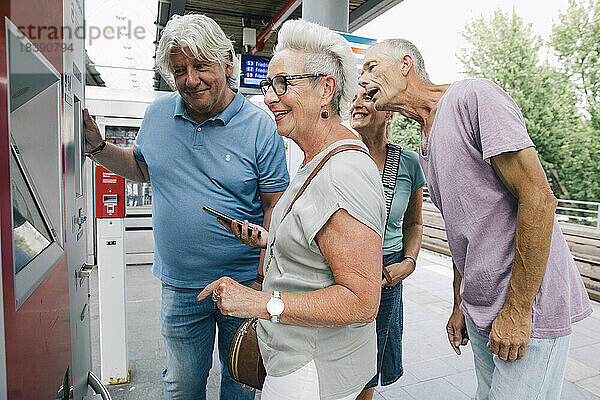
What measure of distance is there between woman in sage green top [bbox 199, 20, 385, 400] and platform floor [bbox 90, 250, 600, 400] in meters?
1.95

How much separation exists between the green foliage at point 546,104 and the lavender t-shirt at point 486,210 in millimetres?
19556

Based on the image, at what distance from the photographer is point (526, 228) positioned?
4.13 feet

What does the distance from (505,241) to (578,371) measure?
278cm

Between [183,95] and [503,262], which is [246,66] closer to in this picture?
[183,95]

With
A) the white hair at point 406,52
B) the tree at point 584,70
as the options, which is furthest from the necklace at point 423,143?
the tree at point 584,70

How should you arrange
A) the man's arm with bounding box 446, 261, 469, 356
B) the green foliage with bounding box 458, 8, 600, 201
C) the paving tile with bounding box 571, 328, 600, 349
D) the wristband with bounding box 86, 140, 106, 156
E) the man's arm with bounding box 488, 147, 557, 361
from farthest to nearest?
the green foliage with bounding box 458, 8, 600, 201 → the paving tile with bounding box 571, 328, 600, 349 → the wristband with bounding box 86, 140, 106, 156 → the man's arm with bounding box 446, 261, 469, 356 → the man's arm with bounding box 488, 147, 557, 361

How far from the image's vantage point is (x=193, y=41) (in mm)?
1681

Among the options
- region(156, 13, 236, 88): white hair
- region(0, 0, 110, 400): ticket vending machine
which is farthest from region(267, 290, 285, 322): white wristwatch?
region(156, 13, 236, 88): white hair

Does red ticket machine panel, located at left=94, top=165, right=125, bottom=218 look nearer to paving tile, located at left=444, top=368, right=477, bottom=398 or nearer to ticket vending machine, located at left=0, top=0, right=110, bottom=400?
ticket vending machine, located at left=0, top=0, right=110, bottom=400

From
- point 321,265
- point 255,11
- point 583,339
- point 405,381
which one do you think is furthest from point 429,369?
point 255,11

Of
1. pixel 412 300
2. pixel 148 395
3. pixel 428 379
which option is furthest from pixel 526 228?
pixel 412 300

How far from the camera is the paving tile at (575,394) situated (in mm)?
2953

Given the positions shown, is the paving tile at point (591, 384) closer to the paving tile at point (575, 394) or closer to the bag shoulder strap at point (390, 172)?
the paving tile at point (575, 394)

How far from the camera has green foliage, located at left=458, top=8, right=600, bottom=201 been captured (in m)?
18.7
